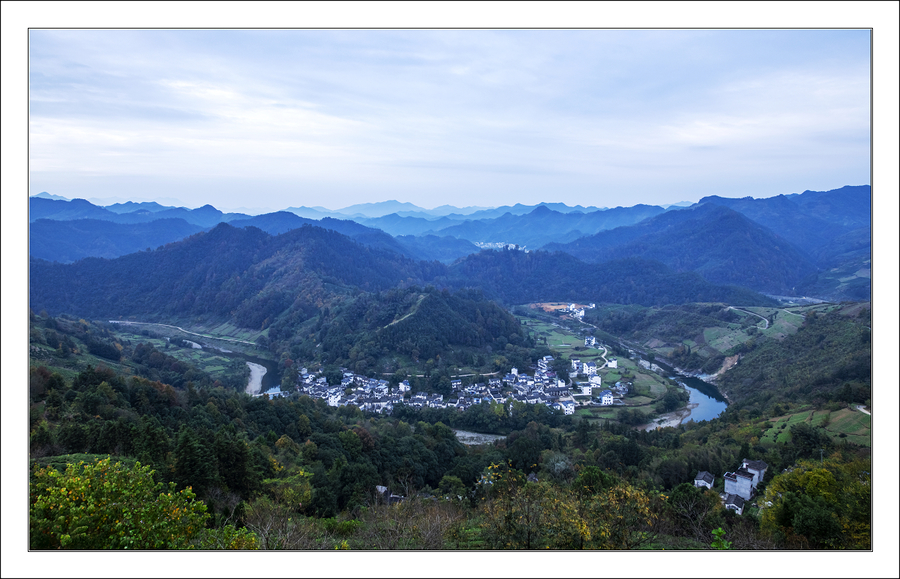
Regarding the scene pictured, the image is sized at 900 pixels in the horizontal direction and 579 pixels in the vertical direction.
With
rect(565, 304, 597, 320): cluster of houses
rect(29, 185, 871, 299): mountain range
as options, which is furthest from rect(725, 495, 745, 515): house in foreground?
rect(29, 185, 871, 299): mountain range

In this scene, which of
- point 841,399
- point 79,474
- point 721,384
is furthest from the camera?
point 721,384

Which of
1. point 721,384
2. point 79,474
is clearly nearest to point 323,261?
point 721,384

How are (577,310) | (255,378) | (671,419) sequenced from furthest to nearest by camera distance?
(577,310), (255,378), (671,419)

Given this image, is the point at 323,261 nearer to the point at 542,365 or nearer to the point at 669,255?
the point at 542,365

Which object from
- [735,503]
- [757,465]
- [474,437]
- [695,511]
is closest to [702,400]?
[474,437]

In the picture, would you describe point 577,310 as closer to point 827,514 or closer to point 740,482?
point 740,482

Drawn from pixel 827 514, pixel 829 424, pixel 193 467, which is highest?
pixel 827 514

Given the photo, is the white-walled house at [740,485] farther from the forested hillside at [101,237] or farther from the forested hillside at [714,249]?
the forested hillside at [714,249]

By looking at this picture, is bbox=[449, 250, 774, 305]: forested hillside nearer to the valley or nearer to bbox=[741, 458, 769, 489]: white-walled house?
the valley
